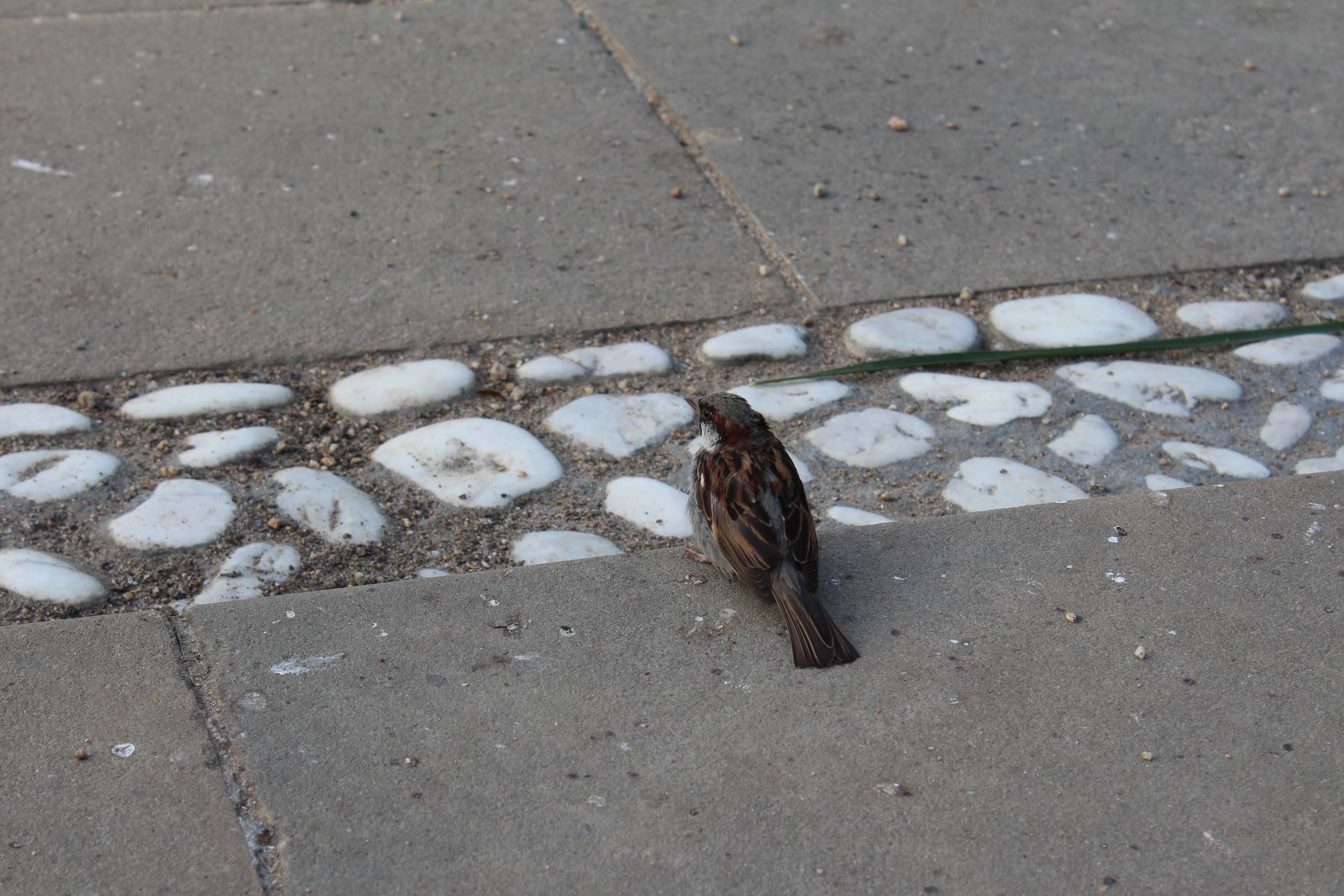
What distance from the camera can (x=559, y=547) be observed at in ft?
11.2

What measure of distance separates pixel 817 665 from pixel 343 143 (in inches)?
149

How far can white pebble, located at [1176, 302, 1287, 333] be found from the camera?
4570 millimetres

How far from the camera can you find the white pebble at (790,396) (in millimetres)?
4086

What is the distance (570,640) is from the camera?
295 centimetres

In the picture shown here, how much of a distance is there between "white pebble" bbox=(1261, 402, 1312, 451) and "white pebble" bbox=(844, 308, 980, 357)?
101 cm

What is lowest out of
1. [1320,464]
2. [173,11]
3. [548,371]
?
[1320,464]

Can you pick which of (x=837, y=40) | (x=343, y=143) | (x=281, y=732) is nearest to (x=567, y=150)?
(x=343, y=143)

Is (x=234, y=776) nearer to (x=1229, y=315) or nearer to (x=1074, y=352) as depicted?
(x=1074, y=352)

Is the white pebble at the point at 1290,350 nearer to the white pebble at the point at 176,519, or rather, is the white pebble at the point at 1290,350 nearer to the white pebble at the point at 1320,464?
the white pebble at the point at 1320,464

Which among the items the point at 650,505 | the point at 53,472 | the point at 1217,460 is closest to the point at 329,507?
the point at 53,472

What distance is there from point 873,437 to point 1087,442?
692 millimetres

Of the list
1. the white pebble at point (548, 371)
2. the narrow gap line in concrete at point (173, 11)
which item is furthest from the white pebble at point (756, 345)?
the narrow gap line in concrete at point (173, 11)

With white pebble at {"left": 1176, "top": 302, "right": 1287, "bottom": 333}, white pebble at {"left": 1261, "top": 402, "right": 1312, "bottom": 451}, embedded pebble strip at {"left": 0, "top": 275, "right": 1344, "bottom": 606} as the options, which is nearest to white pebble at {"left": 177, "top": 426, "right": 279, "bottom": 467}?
embedded pebble strip at {"left": 0, "top": 275, "right": 1344, "bottom": 606}

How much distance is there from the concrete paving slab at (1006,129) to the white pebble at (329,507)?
2037 millimetres
